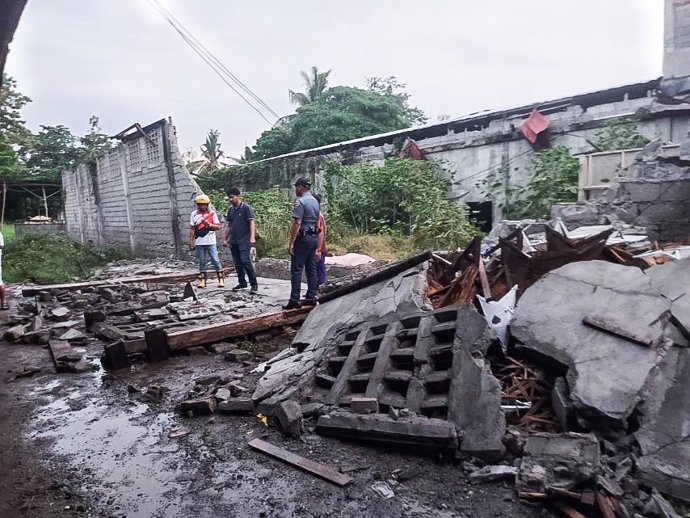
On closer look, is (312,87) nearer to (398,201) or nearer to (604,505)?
(398,201)

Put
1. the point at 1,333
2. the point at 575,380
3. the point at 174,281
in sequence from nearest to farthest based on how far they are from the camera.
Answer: the point at 575,380, the point at 1,333, the point at 174,281

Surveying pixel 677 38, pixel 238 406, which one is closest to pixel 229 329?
pixel 238 406

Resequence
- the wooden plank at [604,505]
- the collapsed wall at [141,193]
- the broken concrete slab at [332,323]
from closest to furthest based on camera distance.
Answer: the wooden plank at [604,505], the broken concrete slab at [332,323], the collapsed wall at [141,193]

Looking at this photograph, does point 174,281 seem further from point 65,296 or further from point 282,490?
point 282,490

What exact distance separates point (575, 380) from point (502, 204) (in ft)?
30.1

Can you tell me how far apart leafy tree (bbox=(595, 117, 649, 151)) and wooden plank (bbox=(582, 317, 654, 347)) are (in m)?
7.65

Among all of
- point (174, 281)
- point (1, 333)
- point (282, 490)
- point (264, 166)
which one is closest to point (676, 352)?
point (282, 490)

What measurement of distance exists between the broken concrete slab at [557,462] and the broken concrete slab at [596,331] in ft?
0.77

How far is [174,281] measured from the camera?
9.61m

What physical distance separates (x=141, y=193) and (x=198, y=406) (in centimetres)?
1215

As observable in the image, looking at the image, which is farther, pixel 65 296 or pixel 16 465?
pixel 65 296

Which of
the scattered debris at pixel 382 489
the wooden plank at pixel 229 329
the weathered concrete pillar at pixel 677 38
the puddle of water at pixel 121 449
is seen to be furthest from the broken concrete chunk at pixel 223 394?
the weathered concrete pillar at pixel 677 38

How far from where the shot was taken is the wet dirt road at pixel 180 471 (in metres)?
2.46

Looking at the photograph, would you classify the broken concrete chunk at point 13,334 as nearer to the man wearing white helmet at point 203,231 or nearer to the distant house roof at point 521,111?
the man wearing white helmet at point 203,231
